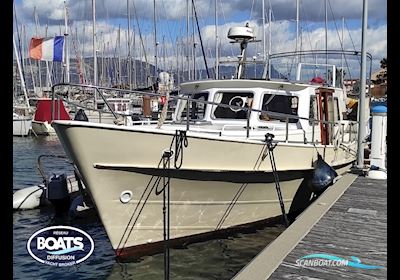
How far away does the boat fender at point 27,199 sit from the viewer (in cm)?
1134

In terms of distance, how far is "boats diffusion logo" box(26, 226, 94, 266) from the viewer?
7.45 m

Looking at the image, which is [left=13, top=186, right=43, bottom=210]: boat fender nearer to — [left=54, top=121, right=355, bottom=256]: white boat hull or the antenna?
[left=54, top=121, right=355, bottom=256]: white boat hull

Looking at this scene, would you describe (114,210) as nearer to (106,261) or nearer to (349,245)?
(106,261)

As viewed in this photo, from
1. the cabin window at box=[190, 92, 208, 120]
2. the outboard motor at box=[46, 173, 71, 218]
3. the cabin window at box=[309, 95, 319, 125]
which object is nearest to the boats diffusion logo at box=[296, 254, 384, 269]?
the cabin window at box=[309, 95, 319, 125]

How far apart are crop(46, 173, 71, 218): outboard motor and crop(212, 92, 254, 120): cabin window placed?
4.07 m

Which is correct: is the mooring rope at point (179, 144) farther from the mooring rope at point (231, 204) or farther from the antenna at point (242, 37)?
the antenna at point (242, 37)

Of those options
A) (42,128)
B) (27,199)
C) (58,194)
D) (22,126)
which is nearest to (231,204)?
(58,194)

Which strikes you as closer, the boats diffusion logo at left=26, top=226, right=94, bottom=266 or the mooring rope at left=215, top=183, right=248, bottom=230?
the boats diffusion logo at left=26, top=226, right=94, bottom=266

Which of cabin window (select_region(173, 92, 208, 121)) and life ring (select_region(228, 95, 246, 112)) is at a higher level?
life ring (select_region(228, 95, 246, 112))

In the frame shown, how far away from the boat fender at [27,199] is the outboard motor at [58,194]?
1.82ft

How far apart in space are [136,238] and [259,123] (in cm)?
353

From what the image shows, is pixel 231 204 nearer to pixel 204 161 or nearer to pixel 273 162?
pixel 273 162
